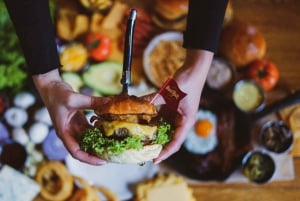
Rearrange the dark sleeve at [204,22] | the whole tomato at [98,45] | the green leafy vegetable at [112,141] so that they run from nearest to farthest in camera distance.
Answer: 1. the green leafy vegetable at [112,141]
2. the dark sleeve at [204,22]
3. the whole tomato at [98,45]

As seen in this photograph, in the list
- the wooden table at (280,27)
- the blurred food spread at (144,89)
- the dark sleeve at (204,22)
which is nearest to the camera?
the dark sleeve at (204,22)

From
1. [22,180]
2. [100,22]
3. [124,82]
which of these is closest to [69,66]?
[100,22]

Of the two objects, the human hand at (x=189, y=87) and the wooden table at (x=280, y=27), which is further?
the wooden table at (x=280, y=27)

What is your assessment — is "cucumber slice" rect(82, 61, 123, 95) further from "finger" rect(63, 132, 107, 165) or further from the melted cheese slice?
the melted cheese slice

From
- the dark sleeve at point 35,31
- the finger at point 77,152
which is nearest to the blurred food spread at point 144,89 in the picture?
the finger at point 77,152

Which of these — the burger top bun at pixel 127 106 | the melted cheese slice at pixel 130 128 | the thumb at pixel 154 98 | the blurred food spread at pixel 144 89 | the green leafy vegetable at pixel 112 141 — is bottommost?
the blurred food spread at pixel 144 89

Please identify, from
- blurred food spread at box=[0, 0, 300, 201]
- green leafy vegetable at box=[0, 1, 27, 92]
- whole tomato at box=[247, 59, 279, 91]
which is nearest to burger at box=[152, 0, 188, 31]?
blurred food spread at box=[0, 0, 300, 201]

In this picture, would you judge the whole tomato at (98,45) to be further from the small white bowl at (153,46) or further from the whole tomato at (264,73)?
the whole tomato at (264,73)

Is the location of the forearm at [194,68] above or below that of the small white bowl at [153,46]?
above

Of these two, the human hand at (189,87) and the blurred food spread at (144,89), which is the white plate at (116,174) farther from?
the human hand at (189,87)
